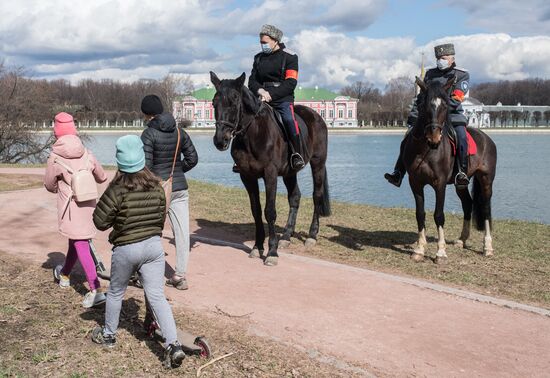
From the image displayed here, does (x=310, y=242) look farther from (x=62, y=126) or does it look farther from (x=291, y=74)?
(x=62, y=126)

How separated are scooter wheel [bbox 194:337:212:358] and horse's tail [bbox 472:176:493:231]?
20.9 ft

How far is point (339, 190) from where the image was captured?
77.4 ft

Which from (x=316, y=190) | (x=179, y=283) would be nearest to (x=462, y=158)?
(x=316, y=190)

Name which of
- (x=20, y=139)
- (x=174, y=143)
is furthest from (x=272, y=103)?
(x=20, y=139)

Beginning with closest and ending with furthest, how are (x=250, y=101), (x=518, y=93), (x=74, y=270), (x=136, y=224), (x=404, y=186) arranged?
(x=136, y=224) → (x=74, y=270) → (x=250, y=101) → (x=404, y=186) → (x=518, y=93)

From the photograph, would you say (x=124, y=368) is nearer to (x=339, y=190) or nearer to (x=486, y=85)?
(x=339, y=190)

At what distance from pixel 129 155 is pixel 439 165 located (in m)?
5.14

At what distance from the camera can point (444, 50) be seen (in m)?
8.57

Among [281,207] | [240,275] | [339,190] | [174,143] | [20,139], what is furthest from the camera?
[20,139]

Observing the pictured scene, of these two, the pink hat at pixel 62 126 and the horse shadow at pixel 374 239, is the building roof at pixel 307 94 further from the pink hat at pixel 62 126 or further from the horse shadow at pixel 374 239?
the pink hat at pixel 62 126

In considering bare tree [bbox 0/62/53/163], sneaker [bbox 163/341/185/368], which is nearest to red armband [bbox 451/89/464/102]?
sneaker [bbox 163/341/185/368]

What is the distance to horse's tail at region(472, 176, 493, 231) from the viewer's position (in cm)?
955

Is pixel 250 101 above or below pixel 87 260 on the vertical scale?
above

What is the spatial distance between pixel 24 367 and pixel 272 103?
203 inches
